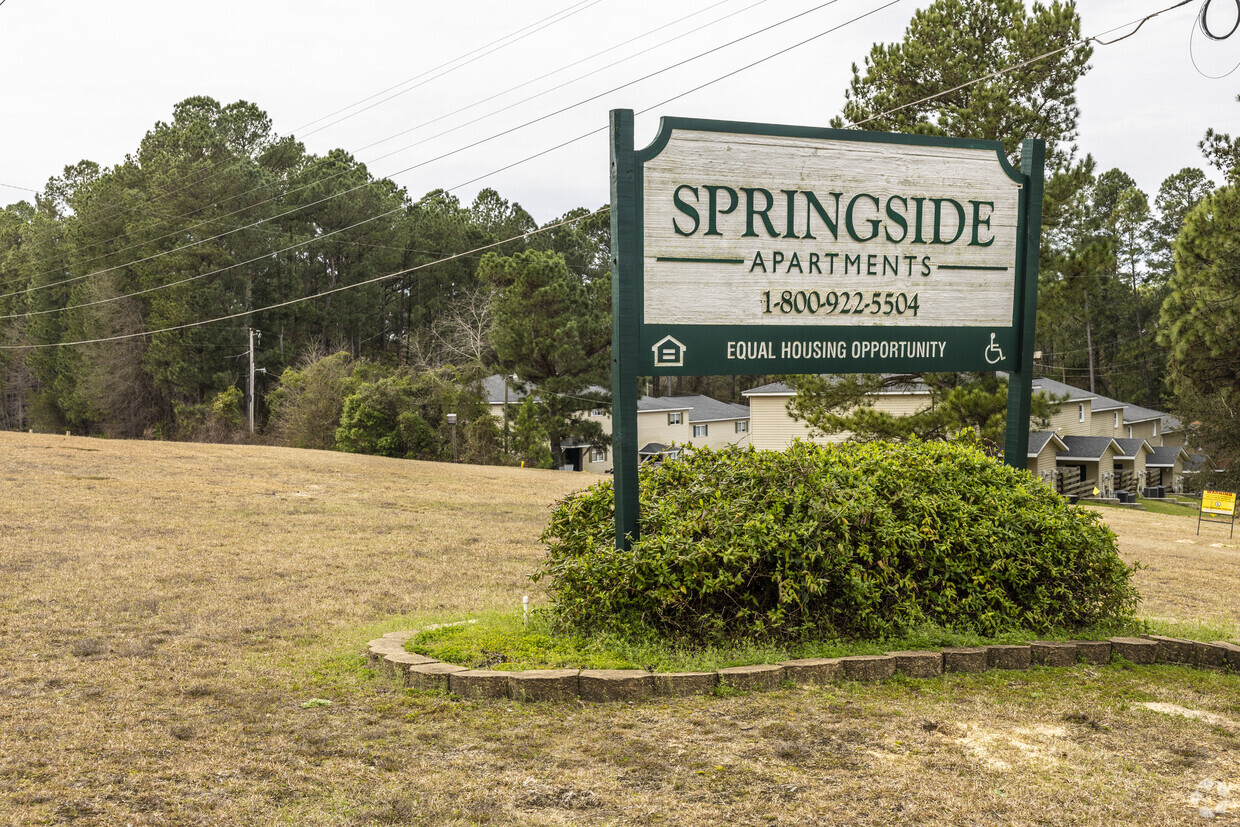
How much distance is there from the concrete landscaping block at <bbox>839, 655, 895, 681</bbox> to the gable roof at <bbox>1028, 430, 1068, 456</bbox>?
117 ft

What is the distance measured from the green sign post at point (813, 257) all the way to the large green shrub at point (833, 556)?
423 millimetres

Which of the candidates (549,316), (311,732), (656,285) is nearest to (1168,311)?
(549,316)

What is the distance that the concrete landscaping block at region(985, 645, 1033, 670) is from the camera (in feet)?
18.2

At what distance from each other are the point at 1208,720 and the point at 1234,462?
3727cm

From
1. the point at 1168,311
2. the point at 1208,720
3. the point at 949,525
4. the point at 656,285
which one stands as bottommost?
the point at 1208,720

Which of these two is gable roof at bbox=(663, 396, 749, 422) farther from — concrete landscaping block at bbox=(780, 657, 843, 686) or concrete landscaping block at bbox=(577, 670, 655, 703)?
concrete landscaping block at bbox=(577, 670, 655, 703)

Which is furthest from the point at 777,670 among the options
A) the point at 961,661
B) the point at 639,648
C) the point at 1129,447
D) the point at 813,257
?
the point at 1129,447

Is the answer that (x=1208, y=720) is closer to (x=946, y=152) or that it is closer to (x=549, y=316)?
(x=946, y=152)

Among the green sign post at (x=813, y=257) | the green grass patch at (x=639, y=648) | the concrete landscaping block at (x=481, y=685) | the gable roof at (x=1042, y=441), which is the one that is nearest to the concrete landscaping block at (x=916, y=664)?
the green grass patch at (x=639, y=648)

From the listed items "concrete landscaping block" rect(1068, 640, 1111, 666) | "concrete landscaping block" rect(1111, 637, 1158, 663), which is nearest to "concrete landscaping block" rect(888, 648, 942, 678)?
"concrete landscaping block" rect(1068, 640, 1111, 666)

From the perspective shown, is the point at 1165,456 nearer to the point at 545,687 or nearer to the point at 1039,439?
the point at 1039,439

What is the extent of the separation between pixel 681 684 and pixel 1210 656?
3.40 meters

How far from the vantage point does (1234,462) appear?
3581cm

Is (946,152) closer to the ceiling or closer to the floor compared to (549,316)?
closer to the floor
